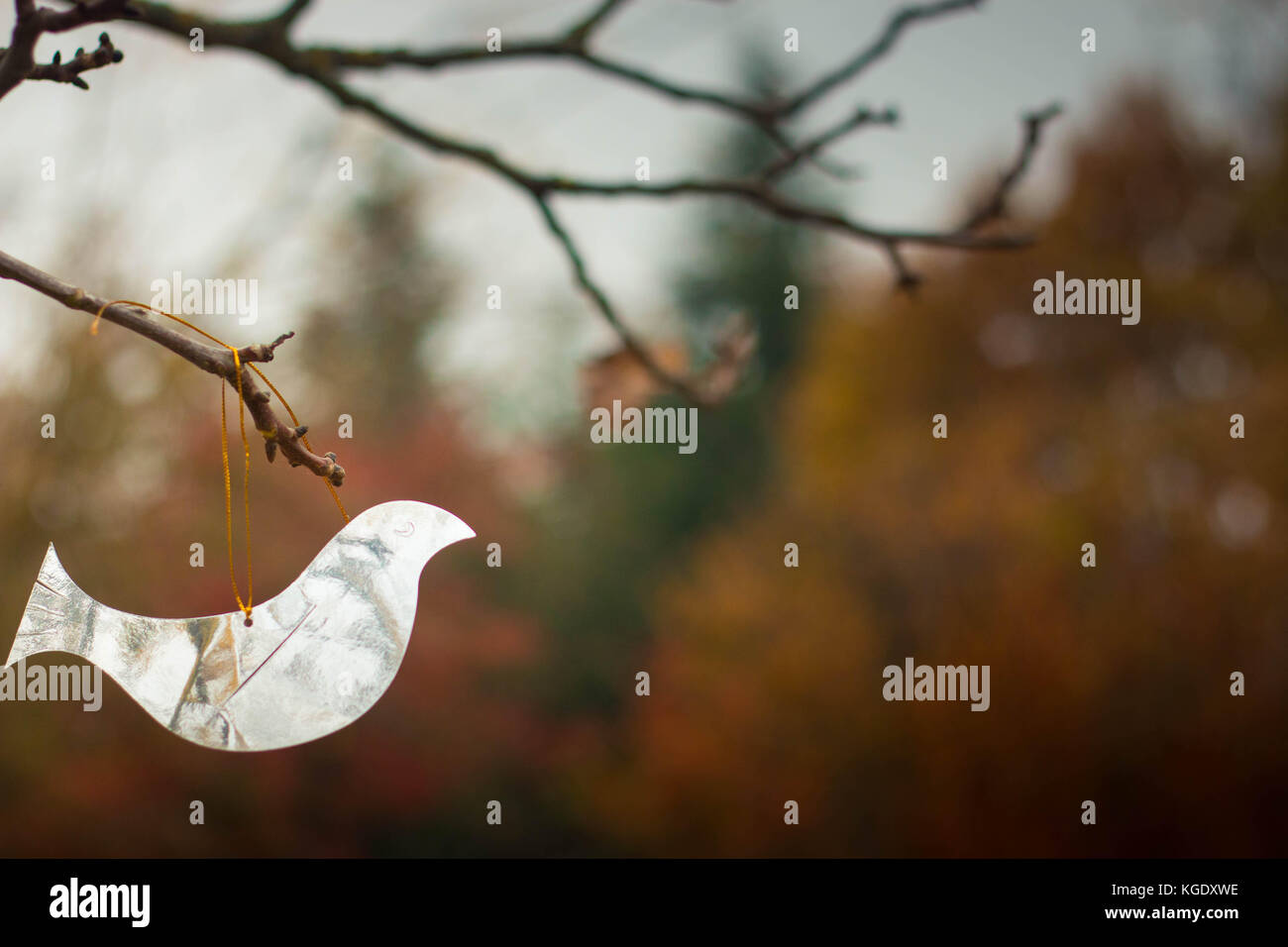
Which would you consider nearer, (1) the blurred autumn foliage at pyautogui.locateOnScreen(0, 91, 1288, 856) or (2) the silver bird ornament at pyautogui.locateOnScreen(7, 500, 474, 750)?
(2) the silver bird ornament at pyautogui.locateOnScreen(7, 500, 474, 750)

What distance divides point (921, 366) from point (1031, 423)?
2.01 meters

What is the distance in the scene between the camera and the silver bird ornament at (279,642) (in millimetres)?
792

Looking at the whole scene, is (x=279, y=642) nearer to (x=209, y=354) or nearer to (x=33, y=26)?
(x=209, y=354)

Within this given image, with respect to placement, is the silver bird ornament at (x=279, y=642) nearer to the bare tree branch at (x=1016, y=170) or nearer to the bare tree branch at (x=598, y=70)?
the bare tree branch at (x=598, y=70)

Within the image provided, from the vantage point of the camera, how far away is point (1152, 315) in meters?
10.8

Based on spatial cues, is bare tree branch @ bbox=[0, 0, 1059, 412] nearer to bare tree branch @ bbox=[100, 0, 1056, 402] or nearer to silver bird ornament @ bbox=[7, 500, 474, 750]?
bare tree branch @ bbox=[100, 0, 1056, 402]

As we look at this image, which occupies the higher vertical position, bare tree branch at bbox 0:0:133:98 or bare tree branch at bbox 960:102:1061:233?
bare tree branch at bbox 960:102:1061:233

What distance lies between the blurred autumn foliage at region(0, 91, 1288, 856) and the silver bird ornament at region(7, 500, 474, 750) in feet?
17.4

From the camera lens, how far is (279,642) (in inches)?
32.8

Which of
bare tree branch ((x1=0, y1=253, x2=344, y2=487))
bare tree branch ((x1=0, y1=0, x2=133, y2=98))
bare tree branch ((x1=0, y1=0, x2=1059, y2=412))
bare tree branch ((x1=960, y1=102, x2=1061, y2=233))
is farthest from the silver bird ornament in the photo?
bare tree branch ((x1=960, y1=102, x2=1061, y2=233))

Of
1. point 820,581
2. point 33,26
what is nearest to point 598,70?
point 33,26

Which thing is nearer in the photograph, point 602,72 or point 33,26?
point 33,26

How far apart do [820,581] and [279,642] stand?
28.7 ft

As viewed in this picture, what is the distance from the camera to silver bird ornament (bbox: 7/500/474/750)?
79 cm
